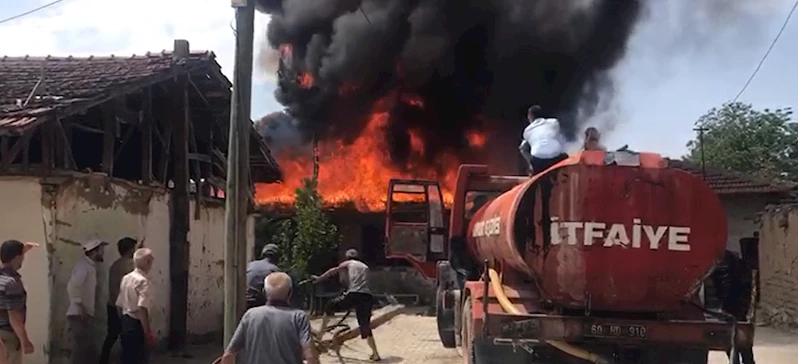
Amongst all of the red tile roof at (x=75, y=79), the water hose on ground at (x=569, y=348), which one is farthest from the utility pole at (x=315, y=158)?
the water hose on ground at (x=569, y=348)

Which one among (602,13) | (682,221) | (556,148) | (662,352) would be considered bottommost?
(662,352)

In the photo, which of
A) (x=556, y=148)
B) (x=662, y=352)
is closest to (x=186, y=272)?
→ (x=556, y=148)

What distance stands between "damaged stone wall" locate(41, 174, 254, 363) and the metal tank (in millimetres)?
5735

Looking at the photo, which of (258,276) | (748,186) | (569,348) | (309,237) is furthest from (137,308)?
(748,186)

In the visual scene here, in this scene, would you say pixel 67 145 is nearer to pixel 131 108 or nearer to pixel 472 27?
pixel 131 108

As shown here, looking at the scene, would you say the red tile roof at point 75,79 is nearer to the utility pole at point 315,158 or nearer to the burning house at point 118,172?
the burning house at point 118,172

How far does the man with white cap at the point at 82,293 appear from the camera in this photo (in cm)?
988

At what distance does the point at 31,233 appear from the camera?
33.7ft

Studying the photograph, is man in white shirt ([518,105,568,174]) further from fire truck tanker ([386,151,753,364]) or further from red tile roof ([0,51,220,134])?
red tile roof ([0,51,220,134])

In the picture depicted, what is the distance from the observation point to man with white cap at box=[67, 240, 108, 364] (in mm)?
9883

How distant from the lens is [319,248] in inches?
960

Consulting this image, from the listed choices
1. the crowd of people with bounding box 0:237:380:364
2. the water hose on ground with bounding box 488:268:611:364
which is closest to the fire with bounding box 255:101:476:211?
the crowd of people with bounding box 0:237:380:364

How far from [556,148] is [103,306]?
586 centimetres

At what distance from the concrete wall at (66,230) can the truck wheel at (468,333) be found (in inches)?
175
